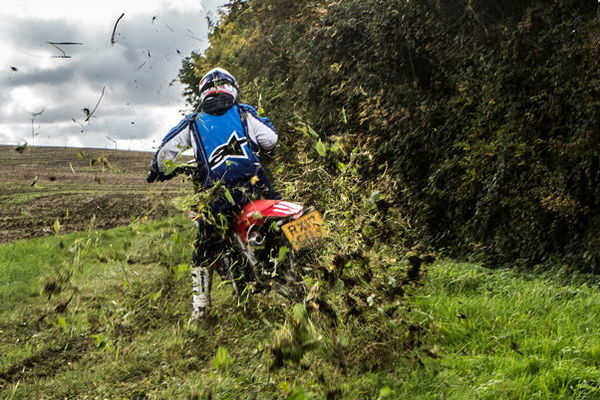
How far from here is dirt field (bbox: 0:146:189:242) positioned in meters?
12.8

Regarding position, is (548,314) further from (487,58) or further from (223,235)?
(487,58)

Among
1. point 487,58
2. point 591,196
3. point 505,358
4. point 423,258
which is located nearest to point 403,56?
point 487,58

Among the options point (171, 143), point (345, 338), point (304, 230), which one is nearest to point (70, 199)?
point (171, 143)

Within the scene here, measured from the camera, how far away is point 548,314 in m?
4.37

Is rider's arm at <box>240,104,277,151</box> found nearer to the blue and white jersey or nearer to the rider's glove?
the blue and white jersey

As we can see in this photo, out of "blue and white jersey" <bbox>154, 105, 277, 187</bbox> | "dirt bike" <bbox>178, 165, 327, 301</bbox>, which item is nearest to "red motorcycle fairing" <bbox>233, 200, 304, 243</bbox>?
"dirt bike" <bbox>178, 165, 327, 301</bbox>

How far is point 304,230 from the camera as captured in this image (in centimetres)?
446

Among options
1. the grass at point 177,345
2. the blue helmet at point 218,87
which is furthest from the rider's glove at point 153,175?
the blue helmet at point 218,87

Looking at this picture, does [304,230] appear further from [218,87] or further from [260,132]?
[218,87]

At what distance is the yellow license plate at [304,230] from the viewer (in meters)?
4.39

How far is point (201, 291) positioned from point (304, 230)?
58.9 inches

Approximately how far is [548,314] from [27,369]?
465 centimetres

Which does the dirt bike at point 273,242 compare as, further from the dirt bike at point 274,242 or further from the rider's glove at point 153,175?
the rider's glove at point 153,175

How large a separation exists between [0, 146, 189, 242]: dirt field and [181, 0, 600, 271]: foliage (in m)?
3.05
